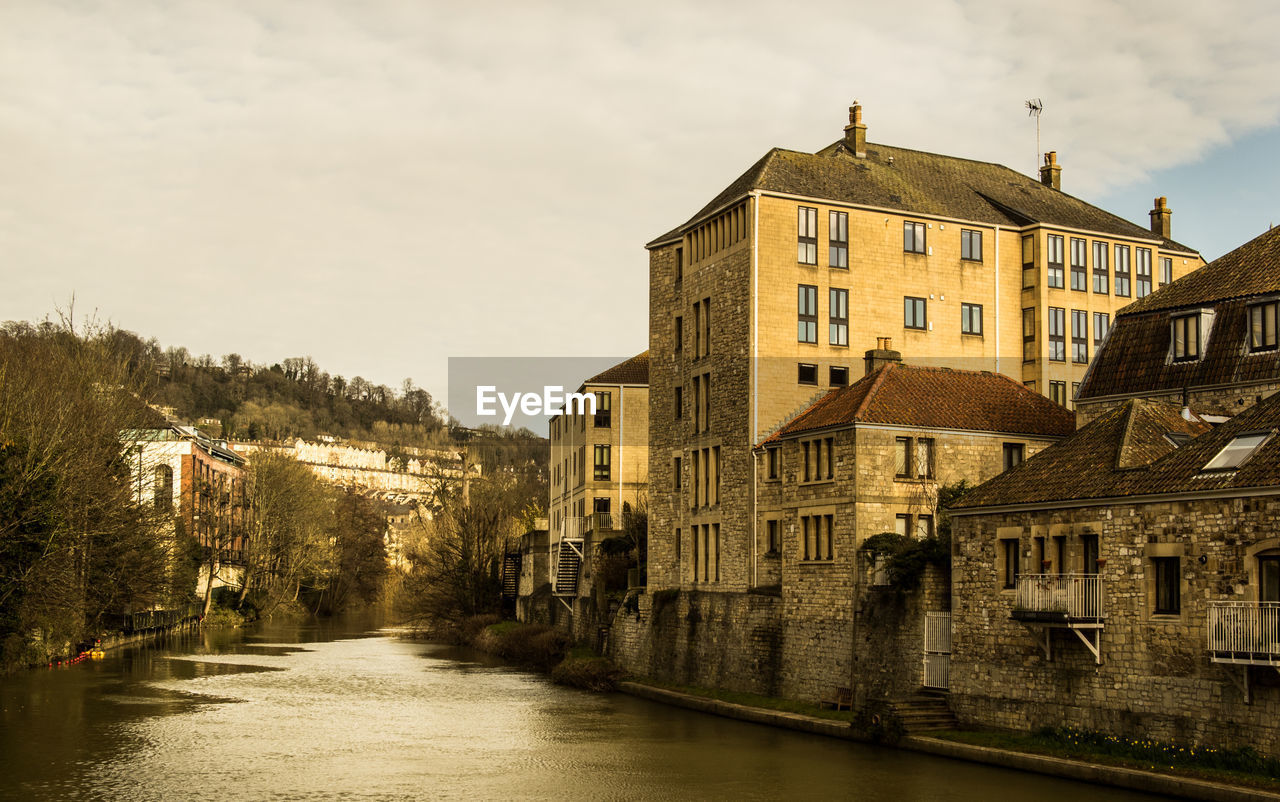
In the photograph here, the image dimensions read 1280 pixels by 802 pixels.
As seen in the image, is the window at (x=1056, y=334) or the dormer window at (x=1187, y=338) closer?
the dormer window at (x=1187, y=338)

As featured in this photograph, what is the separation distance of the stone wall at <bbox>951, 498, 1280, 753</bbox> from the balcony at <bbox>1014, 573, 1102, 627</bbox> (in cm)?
27

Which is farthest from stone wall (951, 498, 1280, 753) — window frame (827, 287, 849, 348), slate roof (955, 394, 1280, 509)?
window frame (827, 287, 849, 348)

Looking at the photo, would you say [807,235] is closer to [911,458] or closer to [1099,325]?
[911,458]

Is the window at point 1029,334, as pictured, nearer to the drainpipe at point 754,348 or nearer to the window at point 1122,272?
the window at point 1122,272

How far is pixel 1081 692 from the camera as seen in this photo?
26578 mm

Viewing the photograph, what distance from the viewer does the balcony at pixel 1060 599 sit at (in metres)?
26.3

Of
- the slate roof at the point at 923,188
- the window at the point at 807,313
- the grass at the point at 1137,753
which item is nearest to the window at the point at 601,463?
the slate roof at the point at 923,188

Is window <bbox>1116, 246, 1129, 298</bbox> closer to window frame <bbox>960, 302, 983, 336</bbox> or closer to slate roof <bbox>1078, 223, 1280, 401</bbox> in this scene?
window frame <bbox>960, 302, 983, 336</bbox>

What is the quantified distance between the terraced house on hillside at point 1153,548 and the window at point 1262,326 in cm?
3

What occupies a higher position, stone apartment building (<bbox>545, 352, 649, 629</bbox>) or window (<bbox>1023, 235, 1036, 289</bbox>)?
window (<bbox>1023, 235, 1036, 289</bbox>)

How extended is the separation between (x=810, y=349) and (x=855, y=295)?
2732mm

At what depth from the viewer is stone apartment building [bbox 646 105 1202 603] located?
137ft

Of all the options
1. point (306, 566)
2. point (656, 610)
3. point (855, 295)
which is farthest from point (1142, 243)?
point (306, 566)

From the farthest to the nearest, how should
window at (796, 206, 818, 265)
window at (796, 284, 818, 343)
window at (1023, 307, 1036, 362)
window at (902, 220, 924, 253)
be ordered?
window at (1023, 307, 1036, 362) < window at (902, 220, 924, 253) < window at (796, 206, 818, 265) < window at (796, 284, 818, 343)
